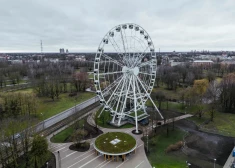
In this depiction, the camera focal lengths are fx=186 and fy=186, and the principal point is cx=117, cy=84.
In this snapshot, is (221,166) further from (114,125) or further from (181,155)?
(114,125)

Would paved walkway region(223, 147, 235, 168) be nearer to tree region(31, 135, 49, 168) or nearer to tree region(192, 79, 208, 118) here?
tree region(192, 79, 208, 118)

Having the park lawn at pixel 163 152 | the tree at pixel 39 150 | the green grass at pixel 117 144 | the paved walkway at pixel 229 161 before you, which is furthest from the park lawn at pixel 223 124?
the tree at pixel 39 150

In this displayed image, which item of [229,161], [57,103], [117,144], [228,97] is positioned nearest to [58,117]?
[57,103]

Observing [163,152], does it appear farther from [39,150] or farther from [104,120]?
[39,150]

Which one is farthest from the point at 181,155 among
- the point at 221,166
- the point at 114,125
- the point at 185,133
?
the point at 114,125

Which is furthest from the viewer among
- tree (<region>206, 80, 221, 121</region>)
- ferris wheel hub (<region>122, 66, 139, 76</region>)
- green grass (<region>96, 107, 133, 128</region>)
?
tree (<region>206, 80, 221, 121</region>)

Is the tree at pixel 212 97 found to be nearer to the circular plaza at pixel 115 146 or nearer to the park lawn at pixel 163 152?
the park lawn at pixel 163 152

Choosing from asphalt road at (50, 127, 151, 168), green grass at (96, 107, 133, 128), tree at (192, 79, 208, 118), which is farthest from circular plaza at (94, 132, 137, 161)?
tree at (192, 79, 208, 118)
